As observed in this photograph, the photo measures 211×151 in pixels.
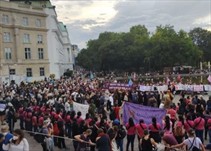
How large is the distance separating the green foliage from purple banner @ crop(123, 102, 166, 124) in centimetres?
6765

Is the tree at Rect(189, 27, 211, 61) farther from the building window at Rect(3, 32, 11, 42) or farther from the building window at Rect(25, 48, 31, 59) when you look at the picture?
the building window at Rect(3, 32, 11, 42)

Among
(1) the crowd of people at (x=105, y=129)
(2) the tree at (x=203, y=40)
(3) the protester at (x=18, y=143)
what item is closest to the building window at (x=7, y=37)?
(1) the crowd of people at (x=105, y=129)

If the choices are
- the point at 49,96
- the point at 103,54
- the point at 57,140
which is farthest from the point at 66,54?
the point at 57,140

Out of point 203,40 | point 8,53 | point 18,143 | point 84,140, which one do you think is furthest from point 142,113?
point 203,40

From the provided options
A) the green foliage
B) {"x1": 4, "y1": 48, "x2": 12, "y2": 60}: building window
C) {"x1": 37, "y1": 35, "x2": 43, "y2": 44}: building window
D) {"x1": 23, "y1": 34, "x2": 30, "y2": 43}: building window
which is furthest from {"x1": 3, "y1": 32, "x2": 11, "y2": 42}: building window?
the green foliage

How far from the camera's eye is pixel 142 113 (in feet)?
54.7

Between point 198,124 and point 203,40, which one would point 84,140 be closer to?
point 198,124

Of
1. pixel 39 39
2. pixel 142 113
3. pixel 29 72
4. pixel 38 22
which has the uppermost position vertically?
pixel 38 22

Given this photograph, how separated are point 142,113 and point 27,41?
197 feet

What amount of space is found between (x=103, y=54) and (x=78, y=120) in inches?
3400

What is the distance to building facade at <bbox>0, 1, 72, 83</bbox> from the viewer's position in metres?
68.9

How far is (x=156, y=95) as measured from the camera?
25.5 metres

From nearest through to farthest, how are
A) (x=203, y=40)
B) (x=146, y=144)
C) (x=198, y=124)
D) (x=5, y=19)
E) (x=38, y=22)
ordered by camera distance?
(x=146, y=144) < (x=198, y=124) < (x=5, y=19) < (x=38, y=22) < (x=203, y=40)

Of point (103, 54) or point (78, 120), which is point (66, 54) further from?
point (78, 120)
